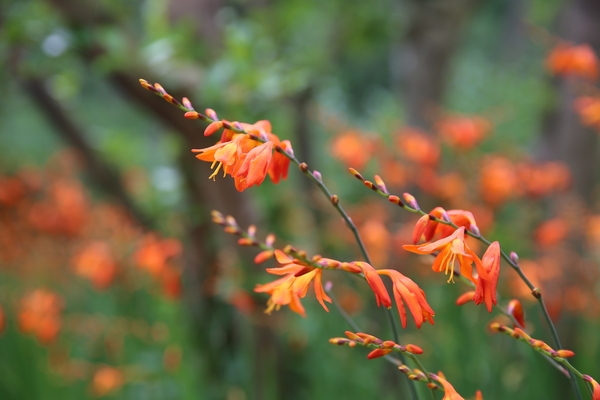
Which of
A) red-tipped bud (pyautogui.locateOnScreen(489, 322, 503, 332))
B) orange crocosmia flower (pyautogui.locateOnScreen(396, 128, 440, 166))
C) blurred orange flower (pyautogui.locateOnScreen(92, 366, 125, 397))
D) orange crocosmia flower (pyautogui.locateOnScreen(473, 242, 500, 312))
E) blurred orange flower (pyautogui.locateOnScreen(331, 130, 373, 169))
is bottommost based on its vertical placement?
blurred orange flower (pyautogui.locateOnScreen(92, 366, 125, 397))

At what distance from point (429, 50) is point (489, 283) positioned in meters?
2.10

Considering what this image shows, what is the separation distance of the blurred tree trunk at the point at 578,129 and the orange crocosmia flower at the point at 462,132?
1.05 ft

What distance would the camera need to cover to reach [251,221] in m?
1.94

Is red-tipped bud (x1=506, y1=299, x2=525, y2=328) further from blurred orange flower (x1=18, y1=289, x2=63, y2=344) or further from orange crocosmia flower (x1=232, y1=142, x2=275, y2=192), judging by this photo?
blurred orange flower (x1=18, y1=289, x2=63, y2=344)

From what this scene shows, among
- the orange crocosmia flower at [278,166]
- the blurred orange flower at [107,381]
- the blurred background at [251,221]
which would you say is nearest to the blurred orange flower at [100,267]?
the blurred background at [251,221]

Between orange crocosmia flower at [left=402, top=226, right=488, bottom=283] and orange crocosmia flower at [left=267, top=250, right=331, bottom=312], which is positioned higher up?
orange crocosmia flower at [left=402, top=226, right=488, bottom=283]

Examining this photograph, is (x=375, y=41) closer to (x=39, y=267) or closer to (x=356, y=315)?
(x=356, y=315)

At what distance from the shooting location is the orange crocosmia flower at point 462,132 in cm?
218

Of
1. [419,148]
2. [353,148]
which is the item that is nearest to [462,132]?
[419,148]

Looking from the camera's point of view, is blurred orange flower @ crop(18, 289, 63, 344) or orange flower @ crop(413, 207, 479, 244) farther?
blurred orange flower @ crop(18, 289, 63, 344)

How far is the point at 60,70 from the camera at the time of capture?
75.2 inches

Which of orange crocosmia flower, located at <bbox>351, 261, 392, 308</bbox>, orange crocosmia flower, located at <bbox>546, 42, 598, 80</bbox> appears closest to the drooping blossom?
orange crocosmia flower, located at <bbox>351, 261, 392, 308</bbox>

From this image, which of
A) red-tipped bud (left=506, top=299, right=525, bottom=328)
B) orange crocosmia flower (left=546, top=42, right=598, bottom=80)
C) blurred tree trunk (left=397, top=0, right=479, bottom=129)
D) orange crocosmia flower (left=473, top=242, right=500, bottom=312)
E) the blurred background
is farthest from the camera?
blurred tree trunk (left=397, top=0, right=479, bottom=129)

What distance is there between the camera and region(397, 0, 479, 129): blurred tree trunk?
251cm
